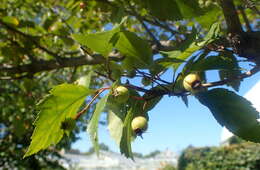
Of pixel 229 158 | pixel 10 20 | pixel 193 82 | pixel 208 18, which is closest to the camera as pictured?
pixel 193 82

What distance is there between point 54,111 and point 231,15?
72 centimetres

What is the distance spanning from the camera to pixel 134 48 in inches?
43.6

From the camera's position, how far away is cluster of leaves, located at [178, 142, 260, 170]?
31.1 ft

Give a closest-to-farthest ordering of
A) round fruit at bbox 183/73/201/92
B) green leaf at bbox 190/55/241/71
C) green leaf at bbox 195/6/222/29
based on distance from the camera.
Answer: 1. round fruit at bbox 183/73/201/92
2. green leaf at bbox 190/55/241/71
3. green leaf at bbox 195/6/222/29

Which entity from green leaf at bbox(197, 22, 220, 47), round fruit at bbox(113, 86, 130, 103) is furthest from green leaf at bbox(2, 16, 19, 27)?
green leaf at bbox(197, 22, 220, 47)

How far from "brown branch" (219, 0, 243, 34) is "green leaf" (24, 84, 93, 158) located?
56 centimetres

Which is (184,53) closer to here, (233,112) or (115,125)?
(233,112)

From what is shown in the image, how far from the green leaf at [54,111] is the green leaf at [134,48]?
0.19m

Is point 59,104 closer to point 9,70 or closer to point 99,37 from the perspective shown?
point 99,37

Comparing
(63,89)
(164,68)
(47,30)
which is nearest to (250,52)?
(164,68)

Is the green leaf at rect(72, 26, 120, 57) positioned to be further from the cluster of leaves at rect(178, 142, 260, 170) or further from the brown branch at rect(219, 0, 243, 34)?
the cluster of leaves at rect(178, 142, 260, 170)

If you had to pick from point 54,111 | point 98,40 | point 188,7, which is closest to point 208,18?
point 188,7

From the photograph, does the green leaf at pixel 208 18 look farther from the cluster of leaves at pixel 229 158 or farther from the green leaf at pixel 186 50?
the cluster of leaves at pixel 229 158

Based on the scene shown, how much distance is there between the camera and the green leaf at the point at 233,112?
1050 millimetres
